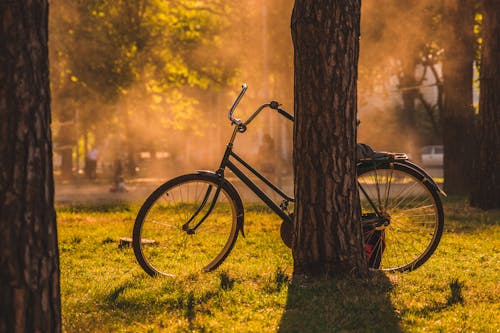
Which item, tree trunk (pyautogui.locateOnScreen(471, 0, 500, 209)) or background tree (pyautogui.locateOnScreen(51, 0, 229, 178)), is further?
background tree (pyautogui.locateOnScreen(51, 0, 229, 178))

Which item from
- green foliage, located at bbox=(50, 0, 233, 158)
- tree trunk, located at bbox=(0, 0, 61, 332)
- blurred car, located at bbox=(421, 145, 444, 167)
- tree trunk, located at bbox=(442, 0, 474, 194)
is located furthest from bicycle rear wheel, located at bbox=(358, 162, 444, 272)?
blurred car, located at bbox=(421, 145, 444, 167)

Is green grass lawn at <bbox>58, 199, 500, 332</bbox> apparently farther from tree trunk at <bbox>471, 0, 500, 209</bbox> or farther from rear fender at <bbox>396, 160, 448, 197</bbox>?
tree trunk at <bbox>471, 0, 500, 209</bbox>

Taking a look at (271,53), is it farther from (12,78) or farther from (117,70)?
(12,78)

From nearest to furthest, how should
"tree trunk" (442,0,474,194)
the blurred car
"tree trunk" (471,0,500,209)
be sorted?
"tree trunk" (471,0,500,209) → "tree trunk" (442,0,474,194) → the blurred car

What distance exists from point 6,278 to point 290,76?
20.9m

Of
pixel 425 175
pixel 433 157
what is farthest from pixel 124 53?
pixel 433 157

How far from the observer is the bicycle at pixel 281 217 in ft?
17.2

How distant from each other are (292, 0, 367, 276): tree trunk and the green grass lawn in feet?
0.93

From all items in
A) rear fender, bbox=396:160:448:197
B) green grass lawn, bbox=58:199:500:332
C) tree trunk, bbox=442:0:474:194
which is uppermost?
tree trunk, bbox=442:0:474:194

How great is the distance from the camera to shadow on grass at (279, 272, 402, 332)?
3.96m

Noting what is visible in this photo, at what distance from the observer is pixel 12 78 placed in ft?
9.46

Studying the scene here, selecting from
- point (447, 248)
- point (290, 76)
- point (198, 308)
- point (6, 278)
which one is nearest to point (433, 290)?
point (198, 308)

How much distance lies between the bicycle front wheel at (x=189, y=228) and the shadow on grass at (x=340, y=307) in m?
0.81

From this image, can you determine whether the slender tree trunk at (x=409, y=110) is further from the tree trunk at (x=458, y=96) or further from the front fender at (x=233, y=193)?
the front fender at (x=233, y=193)
